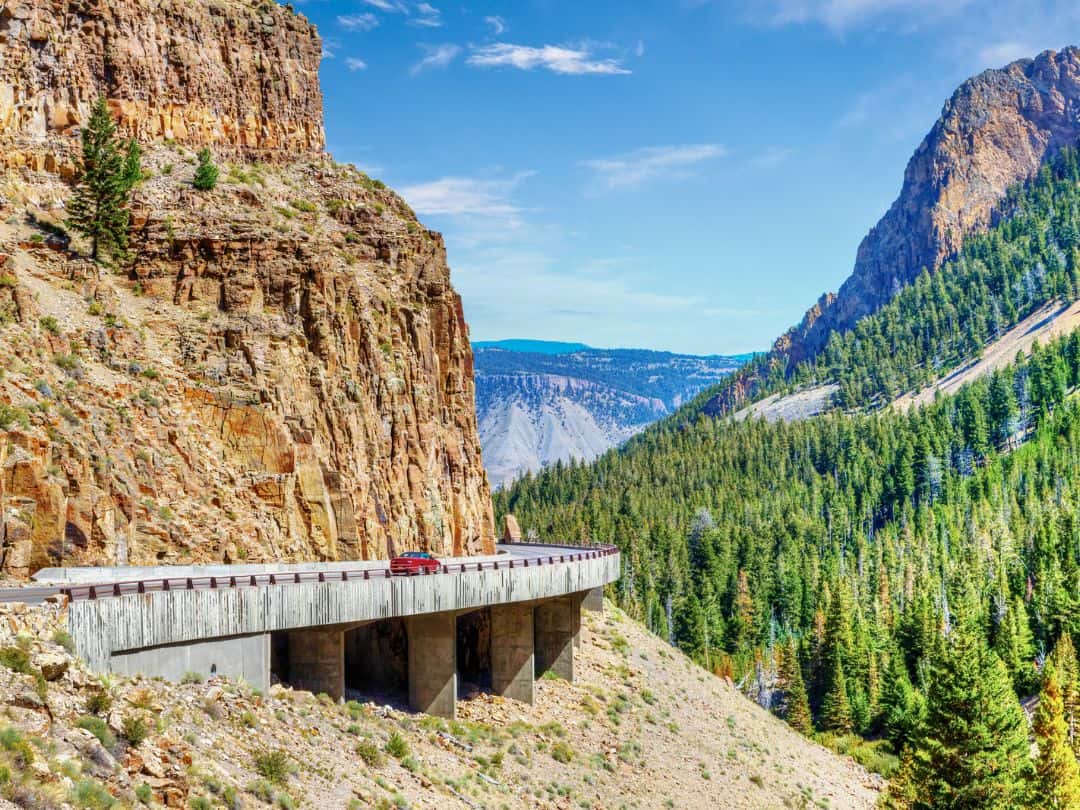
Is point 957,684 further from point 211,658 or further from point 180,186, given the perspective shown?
point 180,186

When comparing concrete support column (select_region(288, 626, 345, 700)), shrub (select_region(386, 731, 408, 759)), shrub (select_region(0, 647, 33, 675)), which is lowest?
shrub (select_region(386, 731, 408, 759))

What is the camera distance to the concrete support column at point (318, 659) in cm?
3959

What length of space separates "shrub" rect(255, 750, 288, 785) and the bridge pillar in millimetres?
28571

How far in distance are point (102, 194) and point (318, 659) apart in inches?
817

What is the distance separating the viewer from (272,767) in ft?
92.0

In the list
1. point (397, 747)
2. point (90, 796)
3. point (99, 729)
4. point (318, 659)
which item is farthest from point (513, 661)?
point (90, 796)

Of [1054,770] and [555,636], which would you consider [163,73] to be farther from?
[1054,770]

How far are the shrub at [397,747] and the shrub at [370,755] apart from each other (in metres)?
1.45

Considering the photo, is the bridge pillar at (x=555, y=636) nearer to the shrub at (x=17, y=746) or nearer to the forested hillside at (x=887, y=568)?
the forested hillside at (x=887, y=568)

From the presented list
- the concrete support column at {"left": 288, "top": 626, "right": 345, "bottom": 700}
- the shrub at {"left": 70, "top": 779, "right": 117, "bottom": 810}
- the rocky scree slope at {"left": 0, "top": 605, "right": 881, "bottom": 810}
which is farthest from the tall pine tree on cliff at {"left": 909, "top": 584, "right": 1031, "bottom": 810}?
the shrub at {"left": 70, "top": 779, "right": 117, "bottom": 810}

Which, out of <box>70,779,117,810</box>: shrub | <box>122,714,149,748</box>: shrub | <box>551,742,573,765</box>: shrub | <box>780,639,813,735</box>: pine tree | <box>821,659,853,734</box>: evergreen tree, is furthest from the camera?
<box>780,639,813,735</box>: pine tree

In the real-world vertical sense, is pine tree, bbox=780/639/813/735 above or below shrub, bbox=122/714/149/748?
below

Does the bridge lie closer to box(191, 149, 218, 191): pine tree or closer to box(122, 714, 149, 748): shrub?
box(122, 714, 149, 748): shrub

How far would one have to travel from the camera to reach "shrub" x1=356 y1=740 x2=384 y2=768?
34.2 meters
